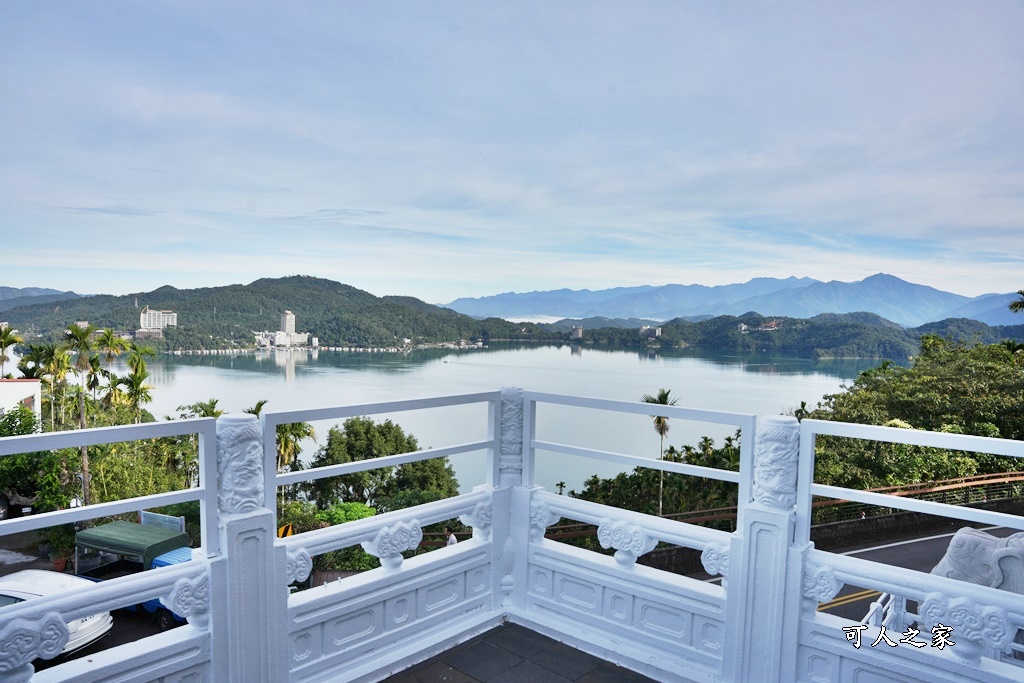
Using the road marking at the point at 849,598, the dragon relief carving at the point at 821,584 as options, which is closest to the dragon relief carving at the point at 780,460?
the dragon relief carving at the point at 821,584

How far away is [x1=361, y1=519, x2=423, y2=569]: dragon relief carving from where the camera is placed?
2438 millimetres

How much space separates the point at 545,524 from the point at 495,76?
4887 centimetres

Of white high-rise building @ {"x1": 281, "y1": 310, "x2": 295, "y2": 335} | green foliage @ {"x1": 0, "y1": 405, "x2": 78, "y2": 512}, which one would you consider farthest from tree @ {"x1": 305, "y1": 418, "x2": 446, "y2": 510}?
white high-rise building @ {"x1": 281, "y1": 310, "x2": 295, "y2": 335}

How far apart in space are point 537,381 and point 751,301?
64.2ft

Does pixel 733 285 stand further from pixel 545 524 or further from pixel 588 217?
pixel 545 524

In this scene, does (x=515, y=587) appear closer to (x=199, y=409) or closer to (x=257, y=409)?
(x=257, y=409)

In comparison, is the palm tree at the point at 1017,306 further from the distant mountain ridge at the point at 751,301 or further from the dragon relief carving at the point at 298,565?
Answer: the dragon relief carving at the point at 298,565

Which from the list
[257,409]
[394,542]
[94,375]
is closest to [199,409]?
[94,375]

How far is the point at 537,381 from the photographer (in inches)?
2242

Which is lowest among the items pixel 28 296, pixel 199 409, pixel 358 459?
pixel 358 459

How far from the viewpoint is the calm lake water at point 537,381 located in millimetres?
43719

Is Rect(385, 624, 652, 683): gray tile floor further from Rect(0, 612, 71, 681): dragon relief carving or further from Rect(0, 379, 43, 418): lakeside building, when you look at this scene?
Rect(0, 379, 43, 418): lakeside building

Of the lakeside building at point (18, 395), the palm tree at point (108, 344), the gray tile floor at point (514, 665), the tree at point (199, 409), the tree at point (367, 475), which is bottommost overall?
the tree at point (367, 475)

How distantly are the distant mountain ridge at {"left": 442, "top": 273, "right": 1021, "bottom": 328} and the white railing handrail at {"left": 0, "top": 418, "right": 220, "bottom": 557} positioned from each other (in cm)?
4040
